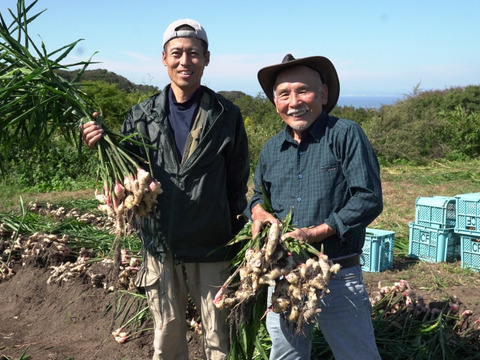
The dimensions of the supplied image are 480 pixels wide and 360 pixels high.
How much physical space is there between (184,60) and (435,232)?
3.39m

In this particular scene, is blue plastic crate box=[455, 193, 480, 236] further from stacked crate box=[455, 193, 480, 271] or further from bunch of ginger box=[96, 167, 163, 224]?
bunch of ginger box=[96, 167, 163, 224]

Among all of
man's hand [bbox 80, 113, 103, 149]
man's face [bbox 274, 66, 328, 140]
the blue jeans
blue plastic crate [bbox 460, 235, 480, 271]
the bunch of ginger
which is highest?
man's face [bbox 274, 66, 328, 140]

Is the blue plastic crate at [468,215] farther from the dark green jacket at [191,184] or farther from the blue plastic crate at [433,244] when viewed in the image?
the dark green jacket at [191,184]

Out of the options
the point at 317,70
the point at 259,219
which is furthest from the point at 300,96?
the point at 259,219

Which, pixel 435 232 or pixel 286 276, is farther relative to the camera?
pixel 435 232

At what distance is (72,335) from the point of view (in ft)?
12.9

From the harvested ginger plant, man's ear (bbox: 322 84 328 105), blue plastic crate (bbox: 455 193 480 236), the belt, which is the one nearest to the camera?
the harvested ginger plant

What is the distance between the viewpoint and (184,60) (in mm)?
2500

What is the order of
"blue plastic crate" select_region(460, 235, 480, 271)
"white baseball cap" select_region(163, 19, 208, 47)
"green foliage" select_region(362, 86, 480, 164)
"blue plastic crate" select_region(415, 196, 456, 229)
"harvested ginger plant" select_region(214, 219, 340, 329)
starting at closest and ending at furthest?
"harvested ginger plant" select_region(214, 219, 340, 329)
"white baseball cap" select_region(163, 19, 208, 47)
"blue plastic crate" select_region(460, 235, 480, 271)
"blue plastic crate" select_region(415, 196, 456, 229)
"green foliage" select_region(362, 86, 480, 164)

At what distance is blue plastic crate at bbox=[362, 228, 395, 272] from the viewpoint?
4609 mm

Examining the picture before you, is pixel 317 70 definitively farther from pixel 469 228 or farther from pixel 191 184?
pixel 469 228

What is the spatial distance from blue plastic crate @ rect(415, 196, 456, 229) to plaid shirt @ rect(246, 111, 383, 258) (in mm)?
2992

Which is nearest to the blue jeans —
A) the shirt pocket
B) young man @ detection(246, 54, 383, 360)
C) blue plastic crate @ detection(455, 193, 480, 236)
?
young man @ detection(246, 54, 383, 360)

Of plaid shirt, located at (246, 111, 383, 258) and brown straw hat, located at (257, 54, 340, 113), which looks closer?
plaid shirt, located at (246, 111, 383, 258)
